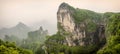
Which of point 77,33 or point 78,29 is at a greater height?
point 78,29

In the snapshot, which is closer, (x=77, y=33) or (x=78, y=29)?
(x=77, y=33)

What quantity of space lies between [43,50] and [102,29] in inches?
1108

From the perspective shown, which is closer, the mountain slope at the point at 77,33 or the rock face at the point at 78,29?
the mountain slope at the point at 77,33

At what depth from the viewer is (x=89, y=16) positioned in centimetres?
13912

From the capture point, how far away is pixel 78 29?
443 ft

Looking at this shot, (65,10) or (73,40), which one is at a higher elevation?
(65,10)

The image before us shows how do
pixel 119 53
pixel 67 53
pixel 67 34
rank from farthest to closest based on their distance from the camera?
pixel 67 34, pixel 67 53, pixel 119 53

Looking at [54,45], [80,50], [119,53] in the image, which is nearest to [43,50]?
[54,45]

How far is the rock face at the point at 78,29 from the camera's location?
132625 mm

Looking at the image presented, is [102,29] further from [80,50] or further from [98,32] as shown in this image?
[80,50]

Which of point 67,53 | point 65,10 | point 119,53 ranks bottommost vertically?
point 67,53

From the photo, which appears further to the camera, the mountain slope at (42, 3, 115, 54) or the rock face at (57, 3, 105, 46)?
the rock face at (57, 3, 105, 46)

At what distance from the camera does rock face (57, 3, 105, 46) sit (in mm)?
132625

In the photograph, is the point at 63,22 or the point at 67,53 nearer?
the point at 67,53
